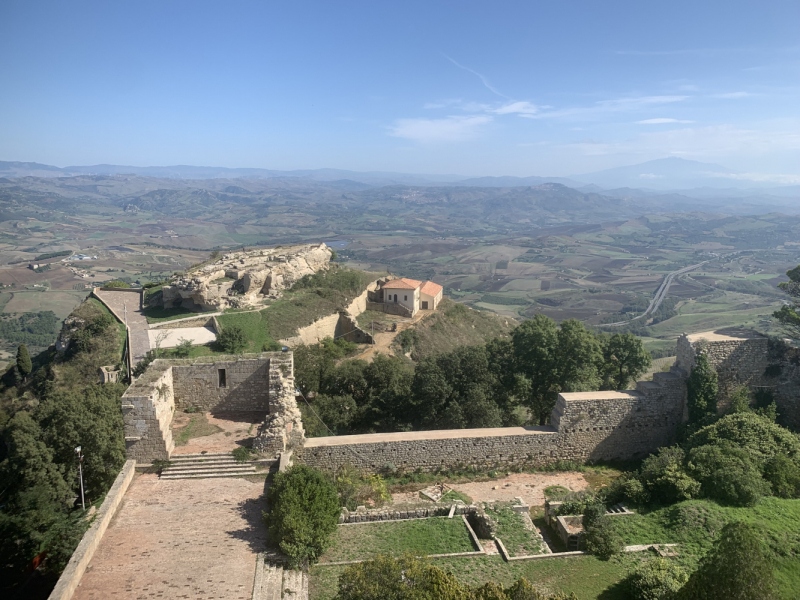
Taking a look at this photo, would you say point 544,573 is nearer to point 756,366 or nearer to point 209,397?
point 209,397

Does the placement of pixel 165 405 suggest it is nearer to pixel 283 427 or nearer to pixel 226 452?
pixel 226 452

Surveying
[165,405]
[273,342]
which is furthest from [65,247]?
[165,405]

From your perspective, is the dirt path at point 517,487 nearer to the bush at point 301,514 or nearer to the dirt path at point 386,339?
the bush at point 301,514

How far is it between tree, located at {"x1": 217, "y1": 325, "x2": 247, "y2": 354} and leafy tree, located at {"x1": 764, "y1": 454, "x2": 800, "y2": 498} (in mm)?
25002

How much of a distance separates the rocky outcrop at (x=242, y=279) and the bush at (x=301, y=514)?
25.8 meters

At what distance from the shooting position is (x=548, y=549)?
11930 millimetres

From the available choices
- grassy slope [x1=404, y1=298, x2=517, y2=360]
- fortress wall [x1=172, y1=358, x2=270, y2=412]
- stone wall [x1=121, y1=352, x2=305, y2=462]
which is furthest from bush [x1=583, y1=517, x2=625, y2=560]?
grassy slope [x1=404, y1=298, x2=517, y2=360]

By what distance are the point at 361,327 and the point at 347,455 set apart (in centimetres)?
2699

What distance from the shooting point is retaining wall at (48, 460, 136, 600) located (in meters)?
8.87

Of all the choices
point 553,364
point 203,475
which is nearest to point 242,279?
point 553,364

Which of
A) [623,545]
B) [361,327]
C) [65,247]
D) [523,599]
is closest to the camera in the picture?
[523,599]

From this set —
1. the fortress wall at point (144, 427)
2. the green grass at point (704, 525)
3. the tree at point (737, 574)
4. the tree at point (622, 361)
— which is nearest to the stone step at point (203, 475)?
the fortress wall at point (144, 427)

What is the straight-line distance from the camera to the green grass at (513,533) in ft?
38.7

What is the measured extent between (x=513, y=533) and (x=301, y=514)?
5299 millimetres
